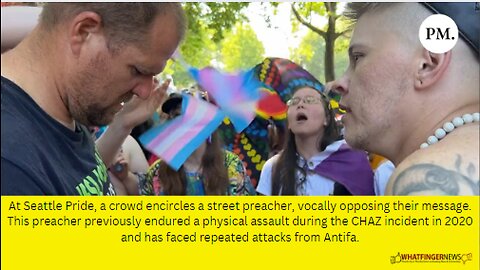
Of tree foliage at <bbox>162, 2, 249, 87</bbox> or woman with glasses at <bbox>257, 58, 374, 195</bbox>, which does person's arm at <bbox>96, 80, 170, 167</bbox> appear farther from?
woman with glasses at <bbox>257, 58, 374, 195</bbox>

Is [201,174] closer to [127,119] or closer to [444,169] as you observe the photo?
[127,119]

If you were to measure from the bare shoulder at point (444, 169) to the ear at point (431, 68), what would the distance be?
145 millimetres

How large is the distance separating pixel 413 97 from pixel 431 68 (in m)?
0.08

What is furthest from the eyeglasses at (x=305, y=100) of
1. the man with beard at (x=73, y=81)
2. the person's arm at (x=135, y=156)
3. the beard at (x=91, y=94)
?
the beard at (x=91, y=94)

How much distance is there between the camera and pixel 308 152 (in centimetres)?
228

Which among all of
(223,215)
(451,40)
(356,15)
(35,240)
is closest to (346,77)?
(356,15)

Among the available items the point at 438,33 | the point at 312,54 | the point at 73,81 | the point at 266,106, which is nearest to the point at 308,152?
the point at 266,106

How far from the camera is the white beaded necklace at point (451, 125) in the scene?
→ 1.11 meters

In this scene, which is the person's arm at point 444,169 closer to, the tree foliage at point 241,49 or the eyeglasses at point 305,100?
the tree foliage at point 241,49

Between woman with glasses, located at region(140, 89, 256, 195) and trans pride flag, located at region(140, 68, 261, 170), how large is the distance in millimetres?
38

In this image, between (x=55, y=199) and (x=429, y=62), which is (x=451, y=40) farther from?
(x=55, y=199)

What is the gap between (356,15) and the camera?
131 centimetres

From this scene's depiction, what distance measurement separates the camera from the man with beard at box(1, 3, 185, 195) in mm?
995

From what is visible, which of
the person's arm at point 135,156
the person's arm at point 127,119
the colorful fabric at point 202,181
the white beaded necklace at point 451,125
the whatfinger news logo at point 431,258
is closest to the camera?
the white beaded necklace at point 451,125
